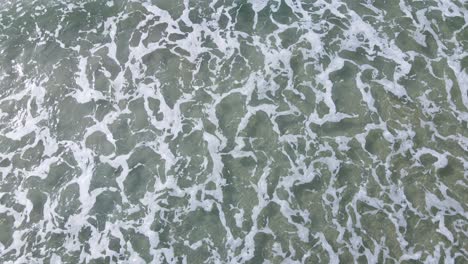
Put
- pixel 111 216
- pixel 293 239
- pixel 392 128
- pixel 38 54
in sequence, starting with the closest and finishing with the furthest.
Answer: pixel 293 239, pixel 111 216, pixel 392 128, pixel 38 54

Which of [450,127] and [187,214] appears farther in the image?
[450,127]

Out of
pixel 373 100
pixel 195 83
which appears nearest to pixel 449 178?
pixel 373 100

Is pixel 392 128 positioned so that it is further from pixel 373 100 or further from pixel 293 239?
pixel 293 239

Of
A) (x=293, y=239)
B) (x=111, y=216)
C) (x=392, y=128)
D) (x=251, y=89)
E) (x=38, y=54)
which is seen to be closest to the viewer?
(x=293, y=239)

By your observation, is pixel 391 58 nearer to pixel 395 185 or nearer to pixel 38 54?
pixel 395 185

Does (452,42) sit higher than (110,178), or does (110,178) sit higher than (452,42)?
(452,42)

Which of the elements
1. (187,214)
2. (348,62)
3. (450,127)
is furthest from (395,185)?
(187,214)
